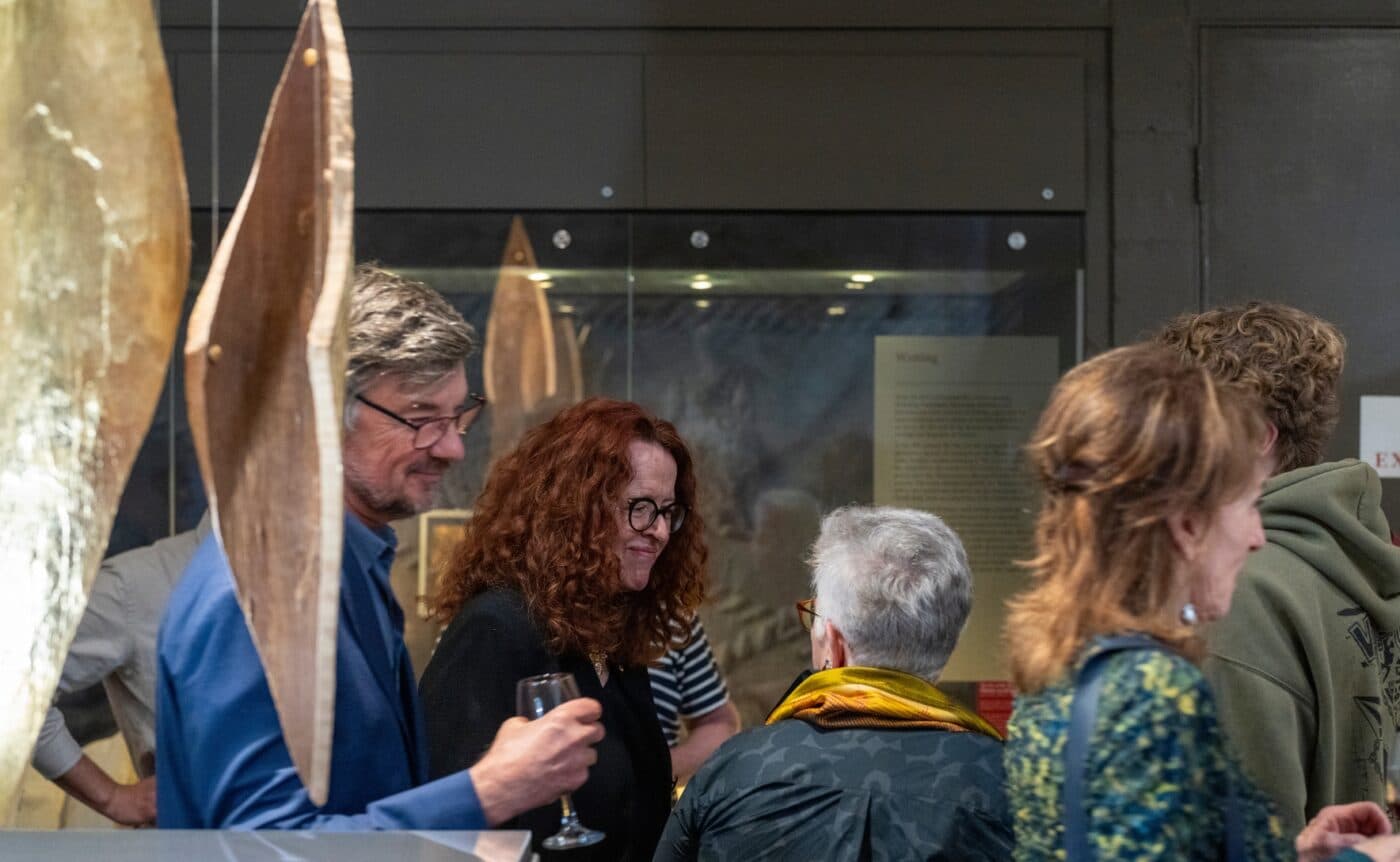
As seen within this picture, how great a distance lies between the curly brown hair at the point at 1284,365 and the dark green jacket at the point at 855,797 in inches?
25.9

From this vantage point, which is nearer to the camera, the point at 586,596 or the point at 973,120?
the point at 586,596

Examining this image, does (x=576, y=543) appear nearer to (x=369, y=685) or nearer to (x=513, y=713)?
(x=513, y=713)

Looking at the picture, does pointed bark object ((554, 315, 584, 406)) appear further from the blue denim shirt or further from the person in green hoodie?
the blue denim shirt

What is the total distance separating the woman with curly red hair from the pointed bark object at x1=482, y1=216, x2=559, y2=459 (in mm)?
1271

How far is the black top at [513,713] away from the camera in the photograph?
246 centimetres

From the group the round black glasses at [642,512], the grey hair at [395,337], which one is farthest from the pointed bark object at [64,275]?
the round black glasses at [642,512]

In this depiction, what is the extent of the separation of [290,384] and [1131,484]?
831 mm

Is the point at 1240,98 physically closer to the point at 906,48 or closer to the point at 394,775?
the point at 906,48

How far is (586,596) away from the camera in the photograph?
104 inches

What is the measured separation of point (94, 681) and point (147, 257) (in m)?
0.89

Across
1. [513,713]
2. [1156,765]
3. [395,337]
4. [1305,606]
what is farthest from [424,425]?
[1305,606]

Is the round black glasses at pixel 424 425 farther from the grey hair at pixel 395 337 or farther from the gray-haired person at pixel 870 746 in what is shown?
the gray-haired person at pixel 870 746

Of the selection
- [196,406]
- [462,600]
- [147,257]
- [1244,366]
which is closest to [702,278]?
[462,600]

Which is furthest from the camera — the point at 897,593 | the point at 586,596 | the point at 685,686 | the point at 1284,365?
the point at 685,686
